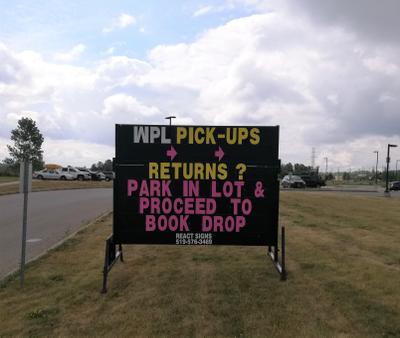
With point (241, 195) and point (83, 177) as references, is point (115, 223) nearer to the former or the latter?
point (241, 195)

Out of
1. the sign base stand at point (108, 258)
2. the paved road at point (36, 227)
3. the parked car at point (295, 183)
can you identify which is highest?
the parked car at point (295, 183)

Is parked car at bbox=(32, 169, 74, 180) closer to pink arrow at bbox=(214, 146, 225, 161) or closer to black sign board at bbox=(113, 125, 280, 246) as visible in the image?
black sign board at bbox=(113, 125, 280, 246)

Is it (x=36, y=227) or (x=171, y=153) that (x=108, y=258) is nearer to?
(x=171, y=153)

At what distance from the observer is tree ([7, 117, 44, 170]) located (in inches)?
3917

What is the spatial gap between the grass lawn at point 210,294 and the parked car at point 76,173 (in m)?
51.1

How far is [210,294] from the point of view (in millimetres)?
6203

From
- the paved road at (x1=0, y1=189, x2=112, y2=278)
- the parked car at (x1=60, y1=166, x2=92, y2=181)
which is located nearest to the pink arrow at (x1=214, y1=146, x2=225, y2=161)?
the paved road at (x1=0, y1=189, x2=112, y2=278)

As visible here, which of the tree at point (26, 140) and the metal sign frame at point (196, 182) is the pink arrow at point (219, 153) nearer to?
the metal sign frame at point (196, 182)

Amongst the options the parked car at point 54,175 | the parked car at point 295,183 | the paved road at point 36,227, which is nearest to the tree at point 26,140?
the parked car at point 54,175

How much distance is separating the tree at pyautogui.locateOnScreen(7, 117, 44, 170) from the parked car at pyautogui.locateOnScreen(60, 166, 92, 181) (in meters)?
42.2

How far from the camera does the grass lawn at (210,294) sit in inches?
197

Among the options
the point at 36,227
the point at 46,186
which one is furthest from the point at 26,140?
the point at 36,227

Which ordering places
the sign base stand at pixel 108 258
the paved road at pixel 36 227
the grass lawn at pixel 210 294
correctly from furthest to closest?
the paved road at pixel 36 227
the sign base stand at pixel 108 258
the grass lawn at pixel 210 294

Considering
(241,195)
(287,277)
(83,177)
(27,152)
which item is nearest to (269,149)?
(241,195)
